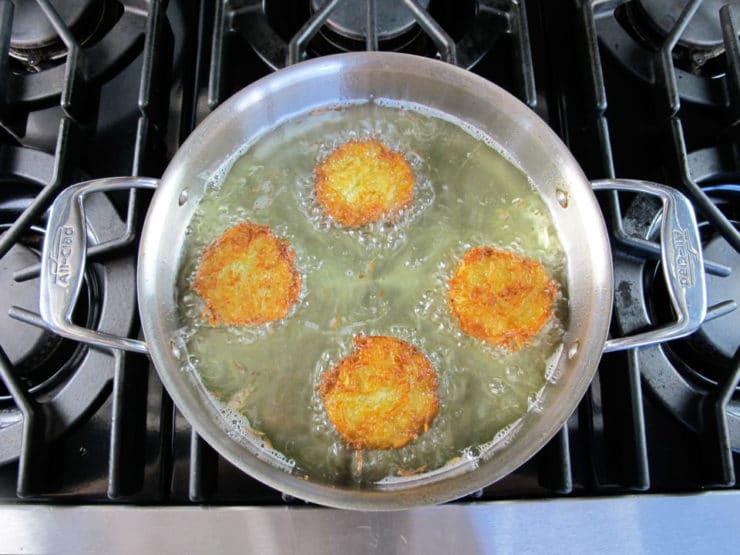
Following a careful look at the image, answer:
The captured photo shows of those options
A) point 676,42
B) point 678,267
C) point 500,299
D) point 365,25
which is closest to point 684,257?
point 678,267

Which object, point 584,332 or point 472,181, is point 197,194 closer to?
point 472,181

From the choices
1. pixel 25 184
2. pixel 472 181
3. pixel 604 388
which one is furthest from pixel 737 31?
pixel 25 184

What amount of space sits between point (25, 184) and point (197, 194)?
0.30 m

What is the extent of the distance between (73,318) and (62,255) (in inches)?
7.3

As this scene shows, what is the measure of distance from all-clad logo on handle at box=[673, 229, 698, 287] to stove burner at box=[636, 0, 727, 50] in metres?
0.46

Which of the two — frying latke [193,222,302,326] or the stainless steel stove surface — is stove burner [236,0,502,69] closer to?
the stainless steel stove surface

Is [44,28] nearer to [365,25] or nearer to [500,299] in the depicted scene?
[365,25]

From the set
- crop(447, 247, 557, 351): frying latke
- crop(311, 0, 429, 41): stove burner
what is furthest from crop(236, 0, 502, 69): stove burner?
crop(447, 247, 557, 351): frying latke

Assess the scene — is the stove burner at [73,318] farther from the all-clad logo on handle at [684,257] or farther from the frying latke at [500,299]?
the all-clad logo on handle at [684,257]

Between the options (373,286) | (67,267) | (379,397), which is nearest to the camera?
(67,267)

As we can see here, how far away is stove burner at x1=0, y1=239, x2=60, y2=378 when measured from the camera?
3.20 ft

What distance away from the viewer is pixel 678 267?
0.89 m

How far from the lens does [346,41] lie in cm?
116

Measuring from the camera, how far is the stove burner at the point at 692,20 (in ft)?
3.66
